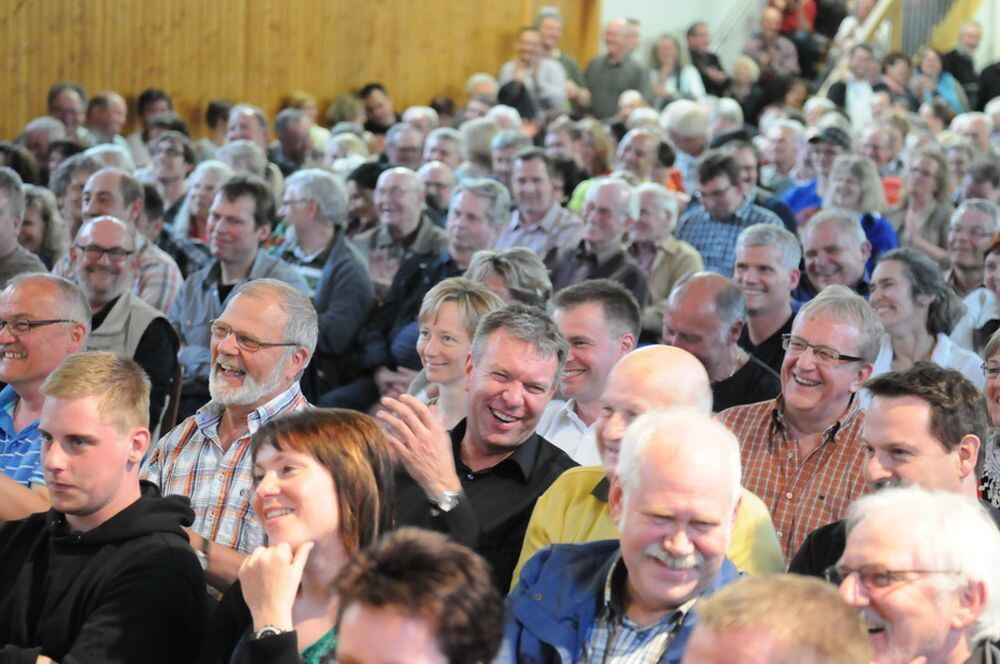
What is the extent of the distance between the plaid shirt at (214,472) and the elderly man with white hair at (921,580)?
152cm

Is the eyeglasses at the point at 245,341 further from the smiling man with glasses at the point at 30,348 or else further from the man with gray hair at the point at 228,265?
the man with gray hair at the point at 228,265

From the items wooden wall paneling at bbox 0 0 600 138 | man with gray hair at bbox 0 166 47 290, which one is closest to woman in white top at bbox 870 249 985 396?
man with gray hair at bbox 0 166 47 290

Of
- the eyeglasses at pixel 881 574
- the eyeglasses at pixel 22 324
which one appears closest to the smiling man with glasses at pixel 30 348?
the eyeglasses at pixel 22 324

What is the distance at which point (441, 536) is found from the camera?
81.7 inches

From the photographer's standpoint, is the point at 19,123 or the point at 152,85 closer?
the point at 19,123

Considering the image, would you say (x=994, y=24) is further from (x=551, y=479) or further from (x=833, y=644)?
(x=833, y=644)

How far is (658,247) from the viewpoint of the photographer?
6641 millimetres

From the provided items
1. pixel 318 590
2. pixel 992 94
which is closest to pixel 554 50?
pixel 992 94

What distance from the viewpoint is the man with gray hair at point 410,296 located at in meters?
5.92

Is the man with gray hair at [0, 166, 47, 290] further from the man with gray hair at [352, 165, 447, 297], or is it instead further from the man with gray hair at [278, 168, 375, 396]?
the man with gray hair at [352, 165, 447, 297]

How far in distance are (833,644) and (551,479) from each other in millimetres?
1534

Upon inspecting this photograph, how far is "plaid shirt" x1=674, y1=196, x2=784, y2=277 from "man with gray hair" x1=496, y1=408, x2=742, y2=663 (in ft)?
14.5

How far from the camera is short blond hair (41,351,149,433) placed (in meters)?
3.00

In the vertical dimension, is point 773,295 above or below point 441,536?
below
